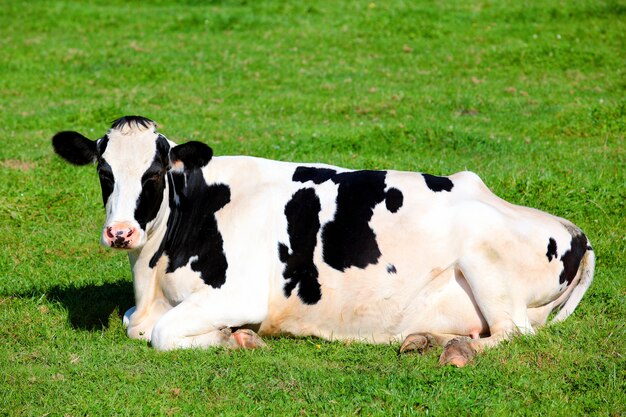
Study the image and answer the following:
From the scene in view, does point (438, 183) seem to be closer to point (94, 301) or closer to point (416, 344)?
point (416, 344)

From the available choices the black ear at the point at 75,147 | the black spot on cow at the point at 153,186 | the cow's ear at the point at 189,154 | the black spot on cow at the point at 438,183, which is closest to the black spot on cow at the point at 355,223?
the black spot on cow at the point at 438,183

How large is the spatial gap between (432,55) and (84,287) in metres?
13.2

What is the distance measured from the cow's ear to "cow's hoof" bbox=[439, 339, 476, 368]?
2.52m

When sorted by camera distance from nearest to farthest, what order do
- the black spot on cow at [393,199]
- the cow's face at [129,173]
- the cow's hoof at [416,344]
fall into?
the cow's face at [129,173], the cow's hoof at [416,344], the black spot on cow at [393,199]

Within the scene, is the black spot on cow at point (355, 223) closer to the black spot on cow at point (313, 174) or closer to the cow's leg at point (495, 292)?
the black spot on cow at point (313, 174)

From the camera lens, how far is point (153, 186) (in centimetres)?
721

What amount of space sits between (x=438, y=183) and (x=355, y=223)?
0.79m

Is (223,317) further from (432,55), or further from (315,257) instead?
(432,55)

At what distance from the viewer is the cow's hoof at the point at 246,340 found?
7.17m

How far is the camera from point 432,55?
20.4 m

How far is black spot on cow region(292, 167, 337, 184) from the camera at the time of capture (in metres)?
7.72

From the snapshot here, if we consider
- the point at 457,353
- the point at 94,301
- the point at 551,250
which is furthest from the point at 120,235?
the point at 551,250

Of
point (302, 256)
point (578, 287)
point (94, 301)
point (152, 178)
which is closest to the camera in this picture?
point (152, 178)

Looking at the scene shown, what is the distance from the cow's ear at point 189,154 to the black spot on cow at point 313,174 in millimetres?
780
